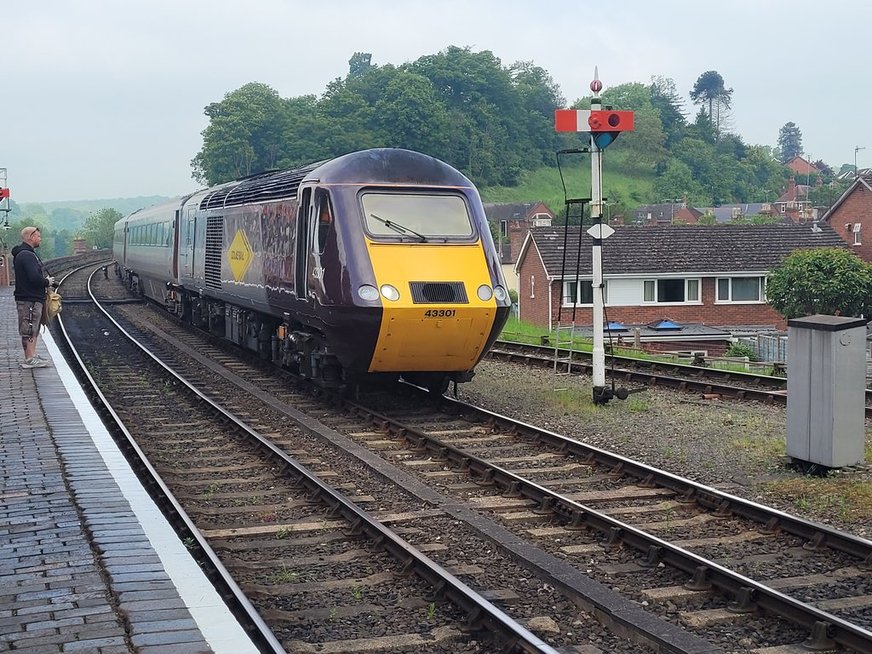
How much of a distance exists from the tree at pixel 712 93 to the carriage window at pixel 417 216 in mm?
180822

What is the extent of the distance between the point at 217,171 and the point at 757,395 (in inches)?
3485

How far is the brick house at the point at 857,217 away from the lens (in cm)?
5216

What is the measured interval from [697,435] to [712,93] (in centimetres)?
18714

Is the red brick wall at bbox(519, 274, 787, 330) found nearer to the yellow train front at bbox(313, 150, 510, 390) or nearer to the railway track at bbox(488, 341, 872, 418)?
the railway track at bbox(488, 341, 872, 418)

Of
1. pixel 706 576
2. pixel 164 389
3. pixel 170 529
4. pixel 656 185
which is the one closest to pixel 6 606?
pixel 170 529

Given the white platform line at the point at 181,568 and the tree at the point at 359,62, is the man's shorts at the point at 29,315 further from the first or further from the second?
the tree at the point at 359,62

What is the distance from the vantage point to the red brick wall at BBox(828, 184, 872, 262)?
52094 mm

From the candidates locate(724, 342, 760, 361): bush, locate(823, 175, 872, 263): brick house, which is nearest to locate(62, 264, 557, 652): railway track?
locate(724, 342, 760, 361): bush

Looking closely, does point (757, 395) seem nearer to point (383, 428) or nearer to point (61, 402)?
point (383, 428)

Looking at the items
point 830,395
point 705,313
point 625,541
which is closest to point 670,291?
point 705,313

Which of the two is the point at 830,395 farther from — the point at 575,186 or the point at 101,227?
the point at 101,227

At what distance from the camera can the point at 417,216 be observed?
1299 centimetres

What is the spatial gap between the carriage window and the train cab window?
431 mm

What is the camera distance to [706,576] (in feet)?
21.4
